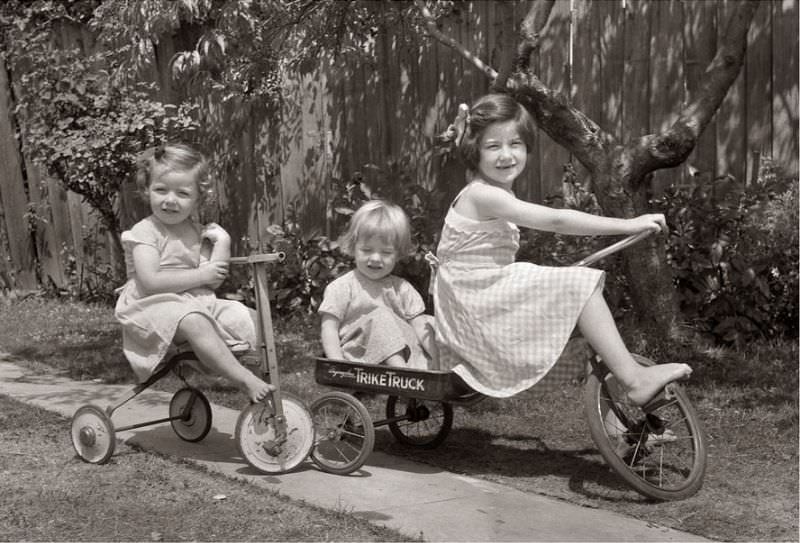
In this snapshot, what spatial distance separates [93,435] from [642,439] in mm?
2163

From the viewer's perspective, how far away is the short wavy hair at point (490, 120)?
14.1 feet

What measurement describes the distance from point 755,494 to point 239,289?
5.20m

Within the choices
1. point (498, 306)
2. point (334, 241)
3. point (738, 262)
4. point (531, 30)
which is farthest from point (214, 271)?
point (334, 241)

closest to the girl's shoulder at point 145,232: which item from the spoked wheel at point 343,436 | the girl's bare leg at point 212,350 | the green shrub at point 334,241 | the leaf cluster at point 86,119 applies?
the girl's bare leg at point 212,350

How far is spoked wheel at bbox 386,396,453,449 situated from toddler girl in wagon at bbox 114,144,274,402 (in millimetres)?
719

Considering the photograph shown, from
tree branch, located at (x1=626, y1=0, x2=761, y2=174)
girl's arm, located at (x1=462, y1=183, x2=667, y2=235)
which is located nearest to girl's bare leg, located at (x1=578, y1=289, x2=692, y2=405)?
girl's arm, located at (x1=462, y1=183, x2=667, y2=235)

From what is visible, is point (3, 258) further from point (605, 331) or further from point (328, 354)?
point (605, 331)

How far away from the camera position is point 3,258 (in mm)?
10031

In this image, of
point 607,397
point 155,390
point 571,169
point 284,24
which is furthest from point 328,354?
point 571,169

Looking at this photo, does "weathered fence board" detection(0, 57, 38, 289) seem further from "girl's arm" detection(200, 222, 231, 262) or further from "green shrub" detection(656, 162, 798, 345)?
"green shrub" detection(656, 162, 798, 345)

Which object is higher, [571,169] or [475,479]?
[571,169]

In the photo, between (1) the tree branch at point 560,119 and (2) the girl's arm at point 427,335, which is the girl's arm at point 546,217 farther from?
(1) the tree branch at point 560,119

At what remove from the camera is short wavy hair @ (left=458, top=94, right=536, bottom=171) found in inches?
170

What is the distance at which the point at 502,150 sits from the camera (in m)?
4.32
